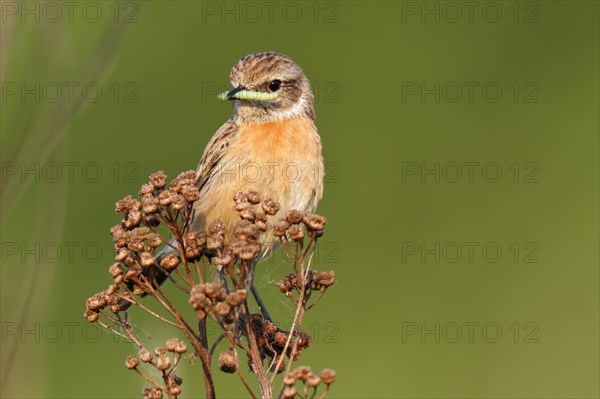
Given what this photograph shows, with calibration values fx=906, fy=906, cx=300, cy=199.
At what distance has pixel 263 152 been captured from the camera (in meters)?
5.59

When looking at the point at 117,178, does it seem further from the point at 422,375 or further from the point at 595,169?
the point at 595,169

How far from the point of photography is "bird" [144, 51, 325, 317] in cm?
543

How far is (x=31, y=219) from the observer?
6848 mm

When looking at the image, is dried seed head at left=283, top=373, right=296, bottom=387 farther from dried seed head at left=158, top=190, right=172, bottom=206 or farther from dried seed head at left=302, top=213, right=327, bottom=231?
dried seed head at left=158, top=190, right=172, bottom=206

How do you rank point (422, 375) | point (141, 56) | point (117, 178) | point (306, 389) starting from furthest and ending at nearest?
point (141, 56) < point (117, 178) < point (422, 375) < point (306, 389)

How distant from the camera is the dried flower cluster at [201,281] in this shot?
117 inches

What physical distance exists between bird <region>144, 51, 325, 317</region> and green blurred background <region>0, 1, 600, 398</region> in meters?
0.67

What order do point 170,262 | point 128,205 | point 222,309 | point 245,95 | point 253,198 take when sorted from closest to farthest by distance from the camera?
1. point 222,309
2. point 170,262
3. point 128,205
4. point 253,198
5. point 245,95

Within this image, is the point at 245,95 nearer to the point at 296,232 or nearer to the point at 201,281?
the point at 296,232

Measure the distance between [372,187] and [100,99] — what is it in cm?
251

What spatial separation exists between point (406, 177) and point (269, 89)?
8.55ft

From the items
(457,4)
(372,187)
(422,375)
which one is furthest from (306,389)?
(457,4)

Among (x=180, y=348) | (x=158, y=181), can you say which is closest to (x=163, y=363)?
(x=180, y=348)

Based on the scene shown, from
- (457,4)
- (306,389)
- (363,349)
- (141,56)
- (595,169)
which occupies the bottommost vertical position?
(306,389)
